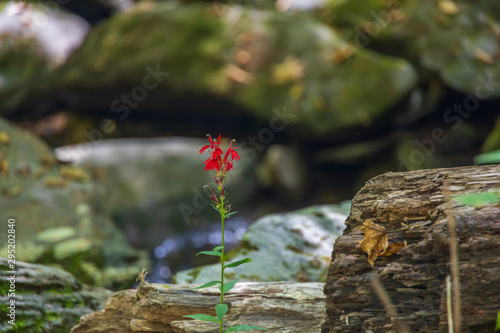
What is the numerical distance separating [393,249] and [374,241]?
0.23 ft

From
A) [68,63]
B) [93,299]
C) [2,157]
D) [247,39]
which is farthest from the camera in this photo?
[68,63]

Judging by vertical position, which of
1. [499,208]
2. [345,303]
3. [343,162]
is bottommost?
[345,303]

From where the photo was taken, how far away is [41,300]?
2.48 m

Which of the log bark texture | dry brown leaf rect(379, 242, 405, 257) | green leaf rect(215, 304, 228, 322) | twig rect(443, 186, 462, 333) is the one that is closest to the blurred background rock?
green leaf rect(215, 304, 228, 322)

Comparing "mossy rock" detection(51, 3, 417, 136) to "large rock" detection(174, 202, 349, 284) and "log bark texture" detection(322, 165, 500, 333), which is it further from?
"log bark texture" detection(322, 165, 500, 333)

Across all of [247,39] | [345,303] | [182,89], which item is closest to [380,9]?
[247,39]

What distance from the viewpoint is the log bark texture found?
125cm

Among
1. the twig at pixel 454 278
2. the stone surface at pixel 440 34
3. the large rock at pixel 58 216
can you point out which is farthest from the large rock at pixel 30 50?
the twig at pixel 454 278

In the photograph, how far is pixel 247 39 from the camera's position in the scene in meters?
5.99

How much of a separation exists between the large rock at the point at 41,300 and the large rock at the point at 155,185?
2.55 meters

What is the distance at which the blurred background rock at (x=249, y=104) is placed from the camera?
537cm

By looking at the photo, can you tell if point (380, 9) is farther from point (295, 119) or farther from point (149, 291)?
point (149, 291)

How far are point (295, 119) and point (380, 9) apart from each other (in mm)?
1989

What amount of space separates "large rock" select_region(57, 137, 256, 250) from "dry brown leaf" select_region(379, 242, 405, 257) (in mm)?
3974
